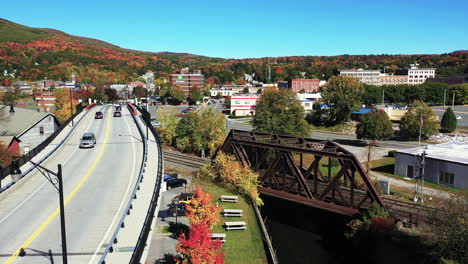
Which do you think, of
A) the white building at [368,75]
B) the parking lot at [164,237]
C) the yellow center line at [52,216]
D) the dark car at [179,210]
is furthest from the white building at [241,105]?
the white building at [368,75]

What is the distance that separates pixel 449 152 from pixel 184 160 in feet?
108

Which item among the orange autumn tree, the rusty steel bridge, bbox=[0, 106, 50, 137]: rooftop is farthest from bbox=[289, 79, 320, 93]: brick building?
the rusty steel bridge

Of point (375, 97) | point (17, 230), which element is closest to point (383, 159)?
point (17, 230)

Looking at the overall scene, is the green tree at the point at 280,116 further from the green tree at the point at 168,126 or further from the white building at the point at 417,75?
the white building at the point at 417,75

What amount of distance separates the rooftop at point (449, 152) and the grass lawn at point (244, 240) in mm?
22898

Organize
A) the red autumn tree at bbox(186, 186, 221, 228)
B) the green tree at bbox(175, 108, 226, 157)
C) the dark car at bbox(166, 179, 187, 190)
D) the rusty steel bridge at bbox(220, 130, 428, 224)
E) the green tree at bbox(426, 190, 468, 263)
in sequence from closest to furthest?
the green tree at bbox(426, 190, 468, 263) < the red autumn tree at bbox(186, 186, 221, 228) < the rusty steel bridge at bbox(220, 130, 428, 224) < the dark car at bbox(166, 179, 187, 190) < the green tree at bbox(175, 108, 226, 157)

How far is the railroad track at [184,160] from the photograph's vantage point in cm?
4685

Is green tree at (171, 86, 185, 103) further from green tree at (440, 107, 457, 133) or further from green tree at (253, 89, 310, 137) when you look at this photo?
green tree at (440, 107, 457, 133)

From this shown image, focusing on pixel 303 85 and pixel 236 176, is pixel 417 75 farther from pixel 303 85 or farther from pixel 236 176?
pixel 236 176

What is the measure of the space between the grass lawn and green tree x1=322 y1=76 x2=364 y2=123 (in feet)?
190

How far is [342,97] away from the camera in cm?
8419

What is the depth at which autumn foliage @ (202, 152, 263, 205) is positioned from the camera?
33.4 metres

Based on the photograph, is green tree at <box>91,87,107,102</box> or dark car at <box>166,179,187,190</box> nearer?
dark car at <box>166,179,187,190</box>

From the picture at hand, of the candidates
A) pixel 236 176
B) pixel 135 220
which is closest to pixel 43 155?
pixel 236 176
